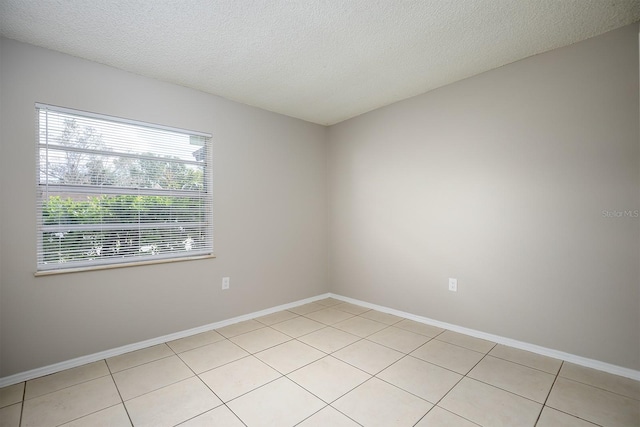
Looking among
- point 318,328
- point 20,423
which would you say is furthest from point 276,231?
point 20,423

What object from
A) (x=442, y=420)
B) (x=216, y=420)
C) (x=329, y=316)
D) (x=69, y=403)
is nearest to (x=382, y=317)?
(x=329, y=316)

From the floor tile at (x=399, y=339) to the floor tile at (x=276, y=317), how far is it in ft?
3.35

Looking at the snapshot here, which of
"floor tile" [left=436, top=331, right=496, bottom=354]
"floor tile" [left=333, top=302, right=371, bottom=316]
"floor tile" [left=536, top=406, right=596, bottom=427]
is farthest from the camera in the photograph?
"floor tile" [left=333, top=302, right=371, bottom=316]

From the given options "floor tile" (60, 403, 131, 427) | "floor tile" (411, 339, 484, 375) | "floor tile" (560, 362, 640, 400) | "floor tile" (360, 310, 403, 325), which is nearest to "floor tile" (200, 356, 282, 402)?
"floor tile" (60, 403, 131, 427)

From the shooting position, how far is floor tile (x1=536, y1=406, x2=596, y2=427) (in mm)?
1637

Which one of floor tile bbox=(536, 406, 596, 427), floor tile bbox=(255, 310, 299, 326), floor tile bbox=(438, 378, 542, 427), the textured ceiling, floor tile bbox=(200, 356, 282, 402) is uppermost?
the textured ceiling

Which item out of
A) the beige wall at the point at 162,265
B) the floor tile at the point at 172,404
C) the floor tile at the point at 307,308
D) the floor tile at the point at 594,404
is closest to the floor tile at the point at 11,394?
the beige wall at the point at 162,265

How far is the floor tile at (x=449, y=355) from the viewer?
2279mm

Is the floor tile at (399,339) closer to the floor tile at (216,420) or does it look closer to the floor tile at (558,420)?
the floor tile at (558,420)

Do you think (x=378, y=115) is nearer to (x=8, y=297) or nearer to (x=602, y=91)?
(x=602, y=91)

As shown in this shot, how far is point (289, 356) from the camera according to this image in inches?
97.4

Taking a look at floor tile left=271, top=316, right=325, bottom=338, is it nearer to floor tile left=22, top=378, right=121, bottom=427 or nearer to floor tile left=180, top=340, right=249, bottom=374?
floor tile left=180, top=340, right=249, bottom=374

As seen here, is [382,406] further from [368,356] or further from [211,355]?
[211,355]

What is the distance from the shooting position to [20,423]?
1.68 meters
